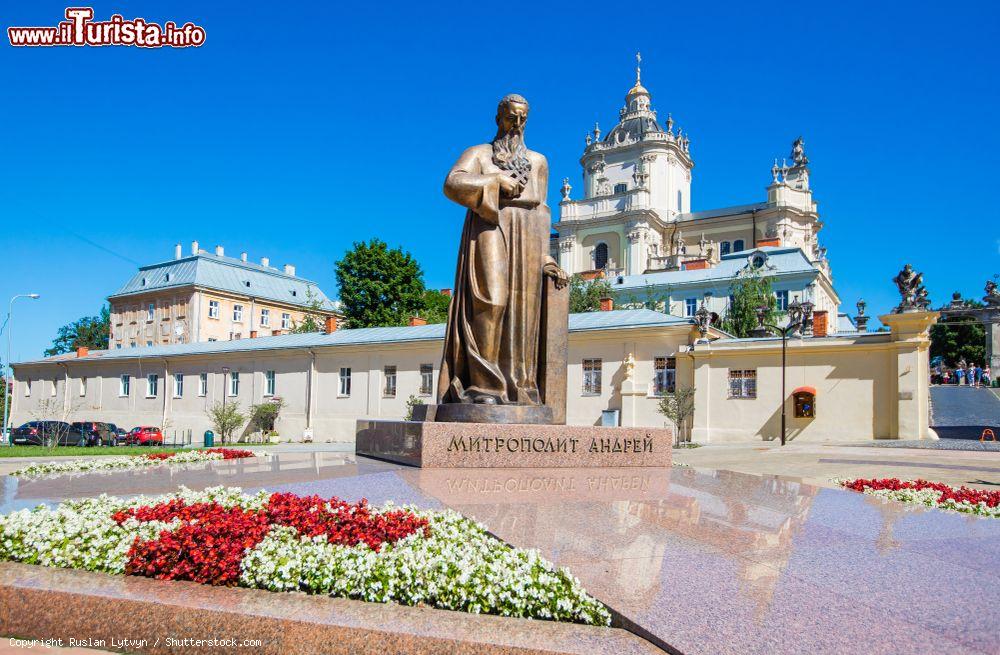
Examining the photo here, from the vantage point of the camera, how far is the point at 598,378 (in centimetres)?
3338

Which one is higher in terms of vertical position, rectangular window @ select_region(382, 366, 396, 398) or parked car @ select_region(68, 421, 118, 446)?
rectangular window @ select_region(382, 366, 396, 398)

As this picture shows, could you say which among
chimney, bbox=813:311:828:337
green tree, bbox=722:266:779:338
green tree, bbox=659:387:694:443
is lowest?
green tree, bbox=659:387:694:443

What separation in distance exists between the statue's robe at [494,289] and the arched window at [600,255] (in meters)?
66.7

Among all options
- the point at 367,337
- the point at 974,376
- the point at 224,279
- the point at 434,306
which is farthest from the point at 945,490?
the point at 224,279

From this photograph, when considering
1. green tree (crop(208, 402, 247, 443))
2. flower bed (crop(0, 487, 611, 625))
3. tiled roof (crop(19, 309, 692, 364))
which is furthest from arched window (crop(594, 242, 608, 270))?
flower bed (crop(0, 487, 611, 625))

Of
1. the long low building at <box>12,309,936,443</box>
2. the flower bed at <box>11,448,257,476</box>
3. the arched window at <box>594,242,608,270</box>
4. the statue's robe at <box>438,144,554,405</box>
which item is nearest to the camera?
the statue's robe at <box>438,144,554,405</box>

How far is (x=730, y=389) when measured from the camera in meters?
31.0

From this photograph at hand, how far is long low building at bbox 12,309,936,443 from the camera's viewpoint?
2827 cm

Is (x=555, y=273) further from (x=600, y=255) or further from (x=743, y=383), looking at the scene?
(x=600, y=255)

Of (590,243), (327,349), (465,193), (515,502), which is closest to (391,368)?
(327,349)

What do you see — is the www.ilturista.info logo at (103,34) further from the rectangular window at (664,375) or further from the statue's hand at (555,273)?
the rectangular window at (664,375)

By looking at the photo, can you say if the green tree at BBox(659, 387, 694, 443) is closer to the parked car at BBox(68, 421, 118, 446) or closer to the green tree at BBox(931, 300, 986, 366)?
the parked car at BBox(68, 421, 118, 446)

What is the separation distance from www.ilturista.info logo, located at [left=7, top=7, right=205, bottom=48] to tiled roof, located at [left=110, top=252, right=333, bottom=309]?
5383cm

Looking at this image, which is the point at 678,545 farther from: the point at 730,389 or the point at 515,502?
the point at 730,389
